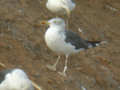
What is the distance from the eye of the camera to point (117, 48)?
9578 mm

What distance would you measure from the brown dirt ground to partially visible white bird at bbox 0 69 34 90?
1.46 metres

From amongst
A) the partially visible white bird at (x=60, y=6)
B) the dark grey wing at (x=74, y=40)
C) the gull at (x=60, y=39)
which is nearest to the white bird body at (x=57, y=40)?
the gull at (x=60, y=39)

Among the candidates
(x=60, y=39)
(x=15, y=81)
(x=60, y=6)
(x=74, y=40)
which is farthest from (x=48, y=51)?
(x=15, y=81)

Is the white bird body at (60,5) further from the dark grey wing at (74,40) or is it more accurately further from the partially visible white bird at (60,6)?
the dark grey wing at (74,40)

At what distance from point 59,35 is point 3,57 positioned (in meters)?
1.69

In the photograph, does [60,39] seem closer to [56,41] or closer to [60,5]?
[56,41]

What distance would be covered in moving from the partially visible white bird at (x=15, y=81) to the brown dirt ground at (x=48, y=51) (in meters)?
1.46

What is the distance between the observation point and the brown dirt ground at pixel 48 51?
679 cm

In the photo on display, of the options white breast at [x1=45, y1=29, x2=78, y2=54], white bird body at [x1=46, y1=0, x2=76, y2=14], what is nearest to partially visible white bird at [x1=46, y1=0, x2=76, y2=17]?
white bird body at [x1=46, y1=0, x2=76, y2=14]

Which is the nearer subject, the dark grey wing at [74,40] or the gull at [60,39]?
the gull at [60,39]

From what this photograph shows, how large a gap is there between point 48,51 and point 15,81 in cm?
315

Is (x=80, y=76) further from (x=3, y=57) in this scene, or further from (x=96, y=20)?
(x=96, y=20)

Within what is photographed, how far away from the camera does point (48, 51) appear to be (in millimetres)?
7750

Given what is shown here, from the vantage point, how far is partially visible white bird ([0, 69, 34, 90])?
15.1 feet
